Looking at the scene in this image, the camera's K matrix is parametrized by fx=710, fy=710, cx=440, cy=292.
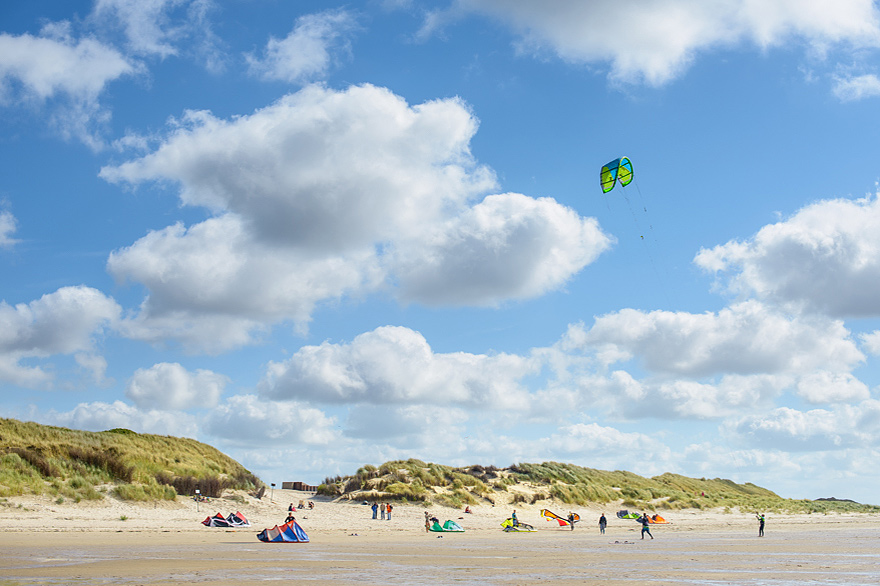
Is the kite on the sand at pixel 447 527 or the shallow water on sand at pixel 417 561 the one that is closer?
the shallow water on sand at pixel 417 561

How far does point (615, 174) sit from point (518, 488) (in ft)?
85.3

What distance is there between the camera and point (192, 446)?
160 feet

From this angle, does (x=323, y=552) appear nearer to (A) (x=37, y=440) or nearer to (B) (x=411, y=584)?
(B) (x=411, y=584)

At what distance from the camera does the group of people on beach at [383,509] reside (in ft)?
123

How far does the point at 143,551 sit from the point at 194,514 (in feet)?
45.3

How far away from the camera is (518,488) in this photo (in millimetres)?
52062

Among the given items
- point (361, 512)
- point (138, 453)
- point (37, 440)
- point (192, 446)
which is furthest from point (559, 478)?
point (37, 440)

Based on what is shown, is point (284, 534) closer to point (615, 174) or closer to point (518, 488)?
point (615, 174)

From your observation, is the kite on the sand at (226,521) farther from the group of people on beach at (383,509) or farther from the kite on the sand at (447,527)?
the kite on the sand at (447,527)

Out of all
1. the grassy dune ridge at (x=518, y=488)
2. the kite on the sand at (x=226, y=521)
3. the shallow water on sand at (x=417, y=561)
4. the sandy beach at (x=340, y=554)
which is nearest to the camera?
the shallow water on sand at (x=417, y=561)

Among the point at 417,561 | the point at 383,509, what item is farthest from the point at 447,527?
the point at 417,561

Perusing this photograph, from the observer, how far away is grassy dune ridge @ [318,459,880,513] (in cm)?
4462

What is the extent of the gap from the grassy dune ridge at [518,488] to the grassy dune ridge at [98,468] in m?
7.67

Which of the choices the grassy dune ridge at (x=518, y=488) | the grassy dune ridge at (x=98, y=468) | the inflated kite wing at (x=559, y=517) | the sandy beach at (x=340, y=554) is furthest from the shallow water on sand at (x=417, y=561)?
the grassy dune ridge at (x=518, y=488)
